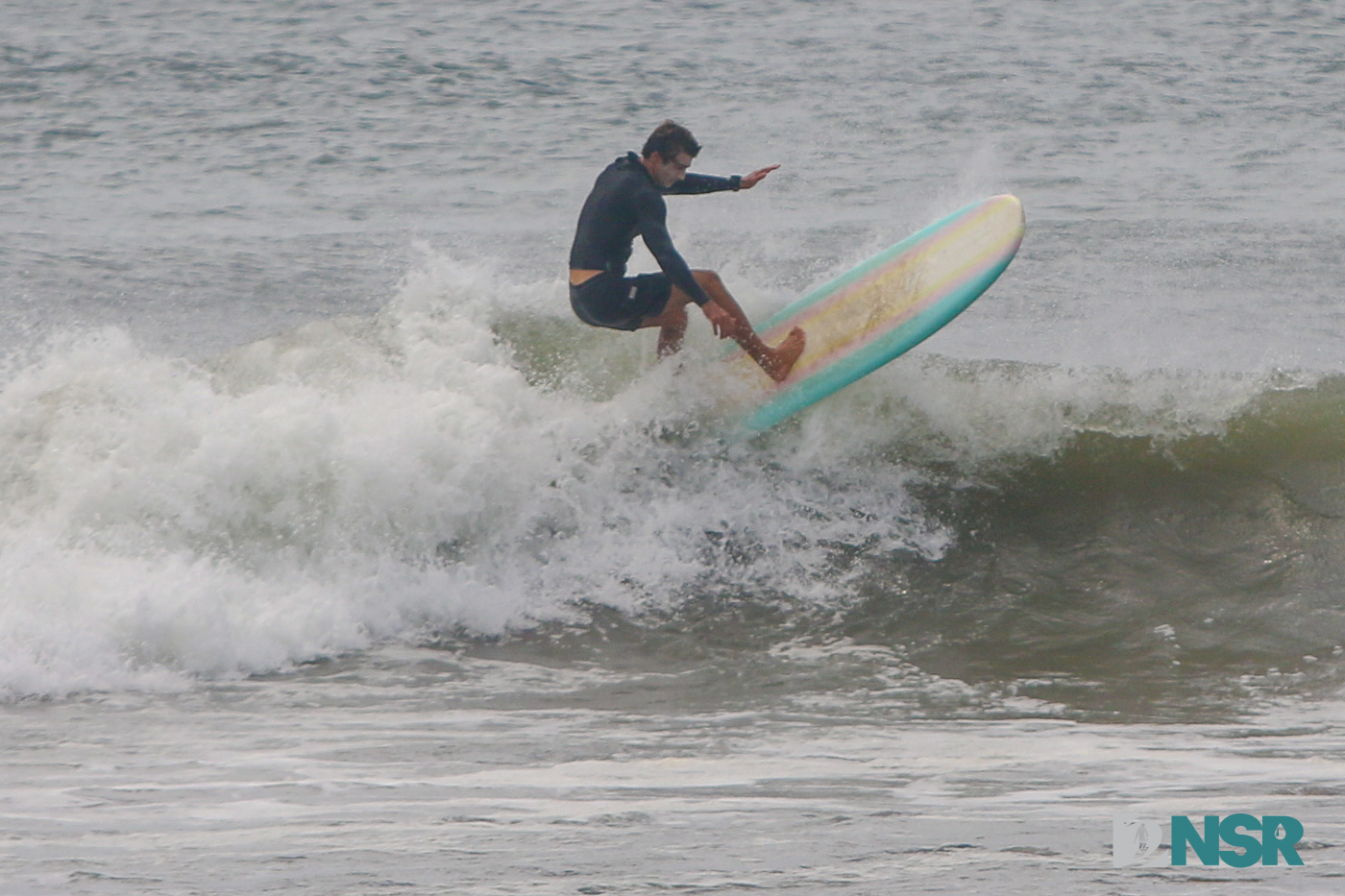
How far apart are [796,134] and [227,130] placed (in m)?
6.95

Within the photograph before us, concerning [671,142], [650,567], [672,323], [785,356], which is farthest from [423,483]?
[671,142]

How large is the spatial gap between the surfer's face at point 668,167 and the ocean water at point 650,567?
3.61 feet

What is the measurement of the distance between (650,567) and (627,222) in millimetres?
1527

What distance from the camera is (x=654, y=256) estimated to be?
622 cm

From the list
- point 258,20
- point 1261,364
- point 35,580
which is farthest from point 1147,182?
point 258,20

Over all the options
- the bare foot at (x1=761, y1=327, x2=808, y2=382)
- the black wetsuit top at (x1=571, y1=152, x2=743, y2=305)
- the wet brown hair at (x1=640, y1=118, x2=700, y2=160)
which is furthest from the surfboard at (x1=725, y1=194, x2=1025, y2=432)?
the wet brown hair at (x1=640, y1=118, x2=700, y2=160)

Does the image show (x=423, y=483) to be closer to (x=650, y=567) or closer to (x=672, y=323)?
(x=650, y=567)

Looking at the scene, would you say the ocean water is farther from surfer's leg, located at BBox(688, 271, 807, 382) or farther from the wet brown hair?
the wet brown hair

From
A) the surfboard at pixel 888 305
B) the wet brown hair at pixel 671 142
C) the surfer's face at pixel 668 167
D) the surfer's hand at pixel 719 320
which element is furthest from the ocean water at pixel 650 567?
the wet brown hair at pixel 671 142

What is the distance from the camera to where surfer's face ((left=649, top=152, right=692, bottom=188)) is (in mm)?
6109

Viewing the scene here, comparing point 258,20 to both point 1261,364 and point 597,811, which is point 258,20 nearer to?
point 1261,364

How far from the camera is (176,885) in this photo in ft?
10.6

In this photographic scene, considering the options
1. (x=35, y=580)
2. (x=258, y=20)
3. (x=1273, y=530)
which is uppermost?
(x=258, y=20)

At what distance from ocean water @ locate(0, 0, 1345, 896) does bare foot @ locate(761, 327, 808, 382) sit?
17.8 inches
